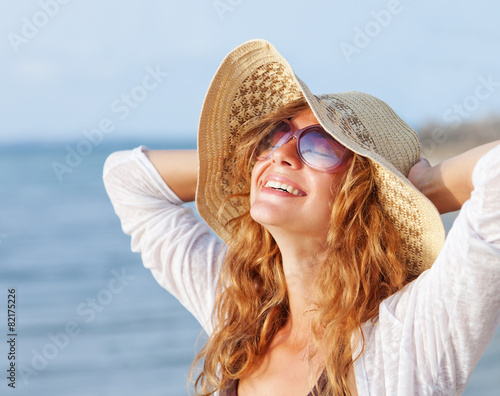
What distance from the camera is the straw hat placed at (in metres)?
1.98

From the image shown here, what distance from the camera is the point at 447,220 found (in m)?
9.05

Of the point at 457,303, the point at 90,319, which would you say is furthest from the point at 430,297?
the point at 90,319

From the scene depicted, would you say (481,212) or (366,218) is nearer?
(481,212)

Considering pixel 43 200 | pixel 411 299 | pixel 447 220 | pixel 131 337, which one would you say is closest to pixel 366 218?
pixel 411 299

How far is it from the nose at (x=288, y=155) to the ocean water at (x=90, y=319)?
1.03 metres

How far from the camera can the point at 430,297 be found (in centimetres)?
176

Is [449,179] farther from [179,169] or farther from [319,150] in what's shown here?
[179,169]

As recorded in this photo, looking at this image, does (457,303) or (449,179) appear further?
(449,179)

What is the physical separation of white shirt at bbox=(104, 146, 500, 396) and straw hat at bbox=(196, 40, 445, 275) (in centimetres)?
18

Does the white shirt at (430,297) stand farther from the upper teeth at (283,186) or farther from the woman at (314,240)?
the upper teeth at (283,186)

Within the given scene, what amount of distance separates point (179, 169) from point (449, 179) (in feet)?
3.37

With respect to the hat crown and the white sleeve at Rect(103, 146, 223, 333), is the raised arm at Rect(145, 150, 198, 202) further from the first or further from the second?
the hat crown

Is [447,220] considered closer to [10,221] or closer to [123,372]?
[123,372]

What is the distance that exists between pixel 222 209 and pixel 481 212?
118 cm
